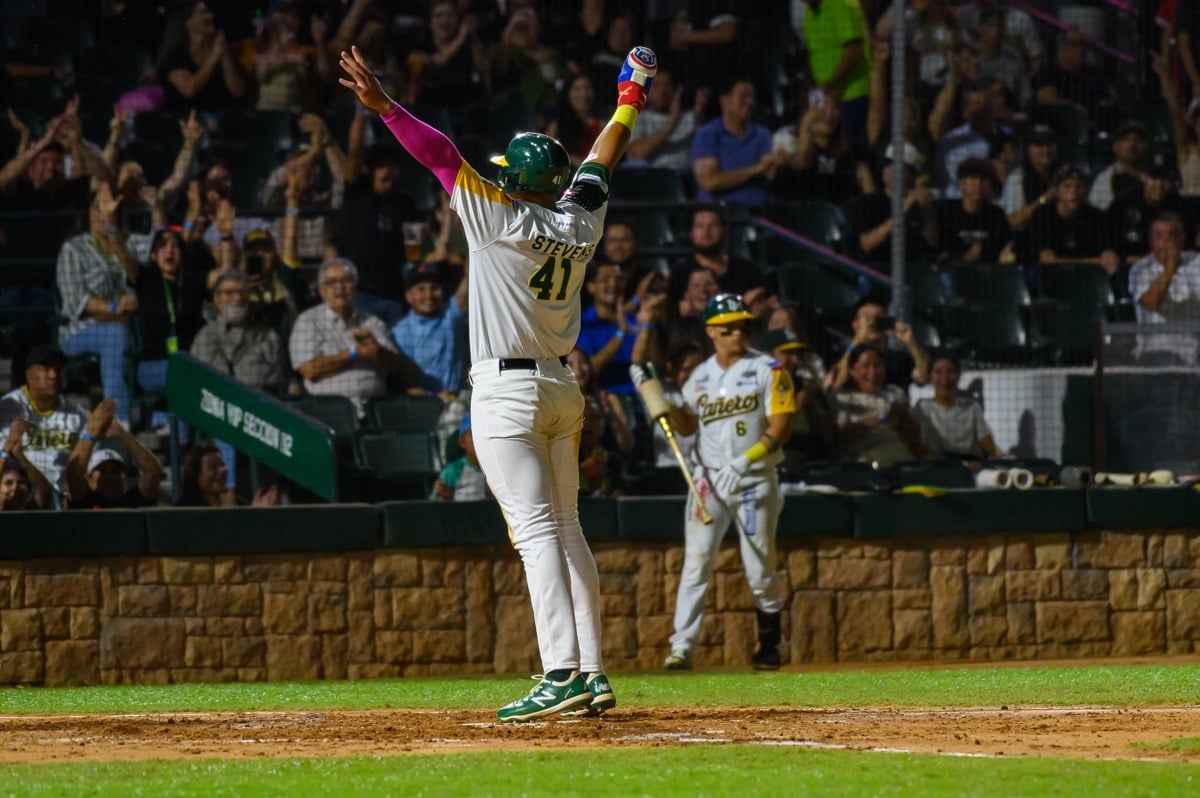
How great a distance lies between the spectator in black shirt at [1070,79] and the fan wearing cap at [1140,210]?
1.56 meters

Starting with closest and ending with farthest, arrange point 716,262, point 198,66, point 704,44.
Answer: point 716,262 < point 198,66 < point 704,44

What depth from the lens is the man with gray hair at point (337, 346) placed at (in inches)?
413

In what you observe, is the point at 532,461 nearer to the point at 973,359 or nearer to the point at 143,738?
the point at 143,738

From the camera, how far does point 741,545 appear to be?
9.23m

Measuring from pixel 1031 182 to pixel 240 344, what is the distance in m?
6.37

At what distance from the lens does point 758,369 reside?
9281 mm

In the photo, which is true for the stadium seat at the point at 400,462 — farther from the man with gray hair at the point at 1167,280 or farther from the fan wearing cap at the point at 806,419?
the man with gray hair at the point at 1167,280

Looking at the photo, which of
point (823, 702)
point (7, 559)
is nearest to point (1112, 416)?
point (823, 702)

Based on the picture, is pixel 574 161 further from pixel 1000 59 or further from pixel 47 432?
pixel 47 432

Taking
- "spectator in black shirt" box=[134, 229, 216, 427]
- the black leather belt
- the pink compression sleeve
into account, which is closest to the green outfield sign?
"spectator in black shirt" box=[134, 229, 216, 427]

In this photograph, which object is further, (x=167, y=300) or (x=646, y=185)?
(x=646, y=185)

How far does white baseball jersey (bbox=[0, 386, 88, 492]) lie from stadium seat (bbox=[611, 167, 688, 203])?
463 centimetres

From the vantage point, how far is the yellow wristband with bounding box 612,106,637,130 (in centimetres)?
641

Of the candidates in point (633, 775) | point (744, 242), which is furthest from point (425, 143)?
point (744, 242)
